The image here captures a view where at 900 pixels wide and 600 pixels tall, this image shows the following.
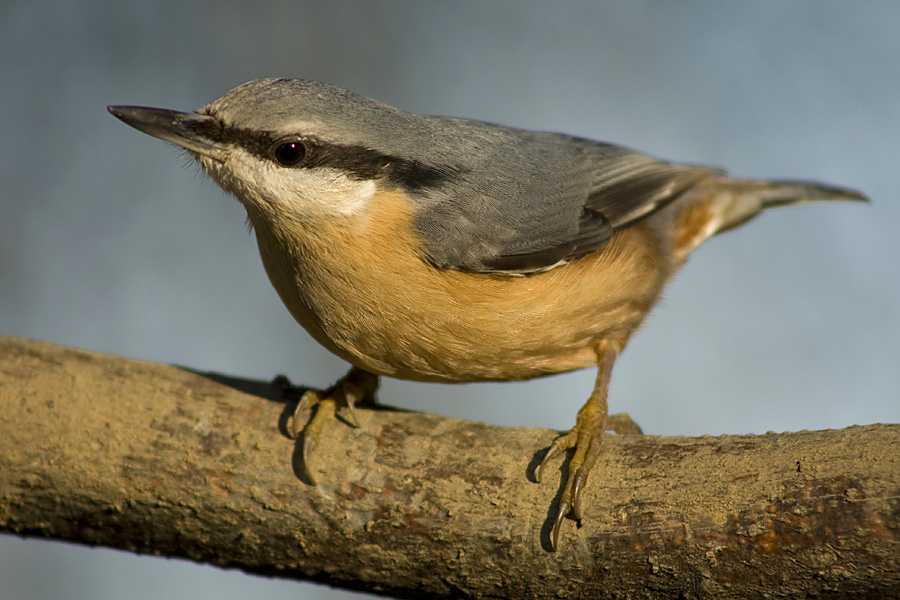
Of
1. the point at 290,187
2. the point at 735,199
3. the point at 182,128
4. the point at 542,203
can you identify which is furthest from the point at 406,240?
the point at 735,199

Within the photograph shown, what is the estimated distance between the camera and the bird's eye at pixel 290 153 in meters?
2.55

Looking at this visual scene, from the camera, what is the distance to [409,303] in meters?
2.59

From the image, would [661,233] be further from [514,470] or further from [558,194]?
[514,470]

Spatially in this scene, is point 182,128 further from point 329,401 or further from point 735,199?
point 735,199

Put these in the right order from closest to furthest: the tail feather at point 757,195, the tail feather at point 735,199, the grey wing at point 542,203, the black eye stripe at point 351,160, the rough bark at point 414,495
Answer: the rough bark at point 414,495 < the black eye stripe at point 351,160 < the grey wing at point 542,203 < the tail feather at point 735,199 < the tail feather at point 757,195

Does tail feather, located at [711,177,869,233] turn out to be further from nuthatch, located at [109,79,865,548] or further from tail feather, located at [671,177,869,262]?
nuthatch, located at [109,79,865,548]

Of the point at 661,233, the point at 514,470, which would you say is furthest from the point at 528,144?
the point at 514,470

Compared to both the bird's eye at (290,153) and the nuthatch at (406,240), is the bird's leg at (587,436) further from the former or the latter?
the bird's eye at (290,153)

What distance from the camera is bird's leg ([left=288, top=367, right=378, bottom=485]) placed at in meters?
2.54

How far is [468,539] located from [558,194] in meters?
1.50

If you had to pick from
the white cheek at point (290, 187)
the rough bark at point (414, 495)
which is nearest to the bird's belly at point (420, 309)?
the white cheek at point (290, 187)

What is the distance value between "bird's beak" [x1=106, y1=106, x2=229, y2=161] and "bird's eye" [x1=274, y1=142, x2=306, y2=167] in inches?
7.1

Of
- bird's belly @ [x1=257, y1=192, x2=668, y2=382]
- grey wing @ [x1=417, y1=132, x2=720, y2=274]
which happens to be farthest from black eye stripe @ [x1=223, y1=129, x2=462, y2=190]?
bird's belly @ [x1=257, y1=192, x2=668, y2=382]

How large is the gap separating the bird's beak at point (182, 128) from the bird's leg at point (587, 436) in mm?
1506
